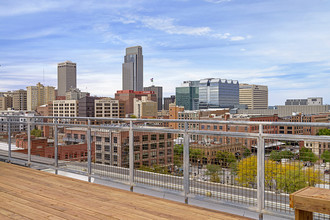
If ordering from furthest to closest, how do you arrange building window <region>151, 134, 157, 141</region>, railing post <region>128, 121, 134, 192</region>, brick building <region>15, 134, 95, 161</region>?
brick building <region>15, 134, 95, 161</region> → railing post <region>128, 121, 134, 192</region> → building window <region>151, 134, 157, 141</region>

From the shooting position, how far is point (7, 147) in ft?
28.7

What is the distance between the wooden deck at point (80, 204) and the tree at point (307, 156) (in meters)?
1.03

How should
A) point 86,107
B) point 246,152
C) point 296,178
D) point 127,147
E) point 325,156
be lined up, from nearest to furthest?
point 325,156, point 296,178, point 246,152, point 127,147, point 86,107

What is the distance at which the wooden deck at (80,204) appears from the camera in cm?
394

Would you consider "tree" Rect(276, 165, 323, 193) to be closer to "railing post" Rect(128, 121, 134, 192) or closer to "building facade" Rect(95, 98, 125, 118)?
"railing post" Rect(128, 121, 134, 192)

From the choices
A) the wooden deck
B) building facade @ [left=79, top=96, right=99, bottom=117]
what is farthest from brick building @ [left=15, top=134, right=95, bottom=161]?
building facade @ [left=79, top=96, right=99, bottom=117]

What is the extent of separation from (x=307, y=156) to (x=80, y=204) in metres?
2.88

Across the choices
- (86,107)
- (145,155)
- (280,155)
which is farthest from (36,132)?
(86,107)

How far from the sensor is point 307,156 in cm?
351

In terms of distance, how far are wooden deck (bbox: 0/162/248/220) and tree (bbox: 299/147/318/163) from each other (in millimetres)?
1030

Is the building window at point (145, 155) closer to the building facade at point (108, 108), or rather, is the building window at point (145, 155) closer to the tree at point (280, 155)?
the tree at point (280, 155)

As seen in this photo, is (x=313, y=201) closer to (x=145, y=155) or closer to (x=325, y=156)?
(x=325, y=156)

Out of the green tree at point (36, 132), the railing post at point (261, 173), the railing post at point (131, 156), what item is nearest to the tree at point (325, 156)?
A: the railing post at point (261, 173)

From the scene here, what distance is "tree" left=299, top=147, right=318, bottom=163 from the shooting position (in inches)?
138
